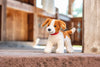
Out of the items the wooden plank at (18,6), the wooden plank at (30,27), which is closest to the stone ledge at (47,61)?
the wooden plank at (18,6)

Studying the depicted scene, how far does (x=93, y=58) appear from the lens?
1.14 meters

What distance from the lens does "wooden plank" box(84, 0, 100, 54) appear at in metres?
1.41

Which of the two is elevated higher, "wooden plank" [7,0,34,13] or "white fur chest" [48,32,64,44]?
"wooden plank" [7,0,34,13]

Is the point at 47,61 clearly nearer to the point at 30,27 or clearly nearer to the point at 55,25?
the point at 55,25

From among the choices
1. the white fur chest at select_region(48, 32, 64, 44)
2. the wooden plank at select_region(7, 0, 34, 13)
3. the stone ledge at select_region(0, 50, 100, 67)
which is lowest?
the stone ledge at select_region(0, 50, 100, 67)

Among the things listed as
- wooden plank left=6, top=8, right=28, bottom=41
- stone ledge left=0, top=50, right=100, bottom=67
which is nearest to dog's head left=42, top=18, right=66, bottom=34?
stone ledge left=0, top=50, right=100, bottom=67

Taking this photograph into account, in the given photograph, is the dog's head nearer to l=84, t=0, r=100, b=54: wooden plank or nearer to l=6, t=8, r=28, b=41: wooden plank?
l=84, t=0, r=100, b=54: wooden plank

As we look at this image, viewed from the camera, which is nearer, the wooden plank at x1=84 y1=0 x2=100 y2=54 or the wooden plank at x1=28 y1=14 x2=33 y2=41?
the wooden plank at x1=84 y1=0 x2=100 y2=54

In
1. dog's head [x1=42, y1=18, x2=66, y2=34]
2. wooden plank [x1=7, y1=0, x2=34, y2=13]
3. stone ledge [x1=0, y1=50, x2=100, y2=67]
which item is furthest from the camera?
wooden plank [x1=7, y1=0, x2=34, y2=13]

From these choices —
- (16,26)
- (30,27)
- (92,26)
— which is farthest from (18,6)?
(92,26)

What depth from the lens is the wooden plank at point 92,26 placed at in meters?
1.41

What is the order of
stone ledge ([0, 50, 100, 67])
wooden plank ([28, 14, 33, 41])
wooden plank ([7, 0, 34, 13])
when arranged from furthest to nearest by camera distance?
wooden plank ([28, 14, 33, 41])
wooden plank ([7, 0, 34, 13])
stone ledge ([0, 50, 100, 67])

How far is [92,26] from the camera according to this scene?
1.42 meters

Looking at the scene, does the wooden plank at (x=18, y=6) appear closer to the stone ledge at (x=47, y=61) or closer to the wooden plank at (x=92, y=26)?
the wooden plank at (x=92, y=26)
